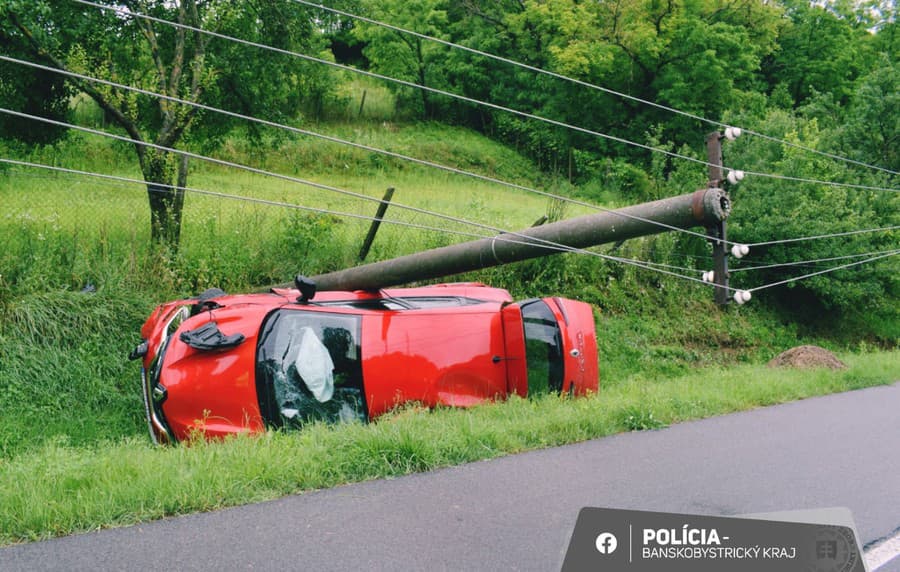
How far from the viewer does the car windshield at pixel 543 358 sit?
29.8ft

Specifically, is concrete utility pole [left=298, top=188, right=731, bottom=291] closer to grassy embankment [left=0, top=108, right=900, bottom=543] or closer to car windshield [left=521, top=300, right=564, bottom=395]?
car windshield [left=521, top=300, right=564, bottom=395]

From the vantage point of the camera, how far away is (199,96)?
13766mm

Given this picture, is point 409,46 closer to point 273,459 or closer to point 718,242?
point 718,242

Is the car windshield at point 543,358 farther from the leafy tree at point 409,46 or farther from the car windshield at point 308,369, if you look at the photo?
the leafy tree at point 409,46

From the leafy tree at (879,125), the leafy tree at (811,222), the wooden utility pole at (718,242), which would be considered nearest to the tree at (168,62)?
the wooden utility pole at (718,242)

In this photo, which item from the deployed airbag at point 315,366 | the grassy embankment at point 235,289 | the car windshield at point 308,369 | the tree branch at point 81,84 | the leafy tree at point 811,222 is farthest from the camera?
the leafy tree at point 811,222

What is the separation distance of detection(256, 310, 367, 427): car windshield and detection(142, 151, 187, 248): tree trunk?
5.44m

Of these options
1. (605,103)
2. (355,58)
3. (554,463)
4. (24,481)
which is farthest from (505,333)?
(355,58)

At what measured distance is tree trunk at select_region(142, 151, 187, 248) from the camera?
1252 cm

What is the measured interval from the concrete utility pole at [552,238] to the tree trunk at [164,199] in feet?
11.2

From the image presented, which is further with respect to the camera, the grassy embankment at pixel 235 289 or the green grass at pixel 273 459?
the grassy embankment at pixel 235 289

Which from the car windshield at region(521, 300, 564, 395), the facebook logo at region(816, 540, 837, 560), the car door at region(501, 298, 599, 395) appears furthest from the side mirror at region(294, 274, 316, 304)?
the facebook logo at region(816, 540, 837, 560)

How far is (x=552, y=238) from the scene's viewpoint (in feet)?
30.3

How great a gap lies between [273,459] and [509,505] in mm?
1800
